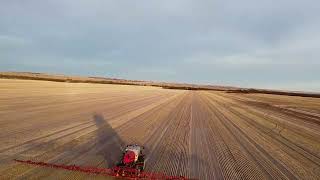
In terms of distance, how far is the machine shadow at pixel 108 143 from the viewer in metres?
10.7

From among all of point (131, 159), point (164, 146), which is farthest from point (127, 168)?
point (164, 146)

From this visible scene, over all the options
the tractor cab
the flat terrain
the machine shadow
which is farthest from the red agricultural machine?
the machine shadow

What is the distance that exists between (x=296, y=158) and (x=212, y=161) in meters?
3.32

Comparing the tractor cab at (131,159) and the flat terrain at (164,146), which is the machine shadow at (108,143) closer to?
the flat terrain at (164,146)

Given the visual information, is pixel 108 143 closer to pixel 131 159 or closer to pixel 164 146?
pixel 164 146

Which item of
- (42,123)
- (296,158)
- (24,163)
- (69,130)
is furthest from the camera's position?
(42,123)

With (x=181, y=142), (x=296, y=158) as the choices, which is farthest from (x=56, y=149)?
(x=296, y=158)

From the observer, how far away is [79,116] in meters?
20.1

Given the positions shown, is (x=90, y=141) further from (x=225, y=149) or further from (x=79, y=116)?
(x=79, y=116)

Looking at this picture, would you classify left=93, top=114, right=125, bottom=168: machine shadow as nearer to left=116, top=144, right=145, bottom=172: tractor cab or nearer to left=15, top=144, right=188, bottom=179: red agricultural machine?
left=15, top=144, right=188, bottom=179: red agricultural machine

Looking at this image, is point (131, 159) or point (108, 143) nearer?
point (131, 159)

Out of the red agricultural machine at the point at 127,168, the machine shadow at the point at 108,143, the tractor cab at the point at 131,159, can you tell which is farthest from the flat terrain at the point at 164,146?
the tractor cab at the point at 131,159

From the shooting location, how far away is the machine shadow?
35.0 ft

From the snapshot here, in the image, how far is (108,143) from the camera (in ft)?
42.3
